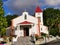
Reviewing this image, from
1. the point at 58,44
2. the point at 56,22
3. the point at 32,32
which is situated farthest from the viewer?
the point at 56,22

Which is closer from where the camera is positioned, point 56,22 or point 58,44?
point 58,44

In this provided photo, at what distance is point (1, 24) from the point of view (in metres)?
37.5

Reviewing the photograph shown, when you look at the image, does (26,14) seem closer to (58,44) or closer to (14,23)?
(14,23)

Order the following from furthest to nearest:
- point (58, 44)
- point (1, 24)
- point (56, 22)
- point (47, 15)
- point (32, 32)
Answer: point (47, 15) → point (56, 22) → point (32, 32) → point (1, 24) → point (58, 44)

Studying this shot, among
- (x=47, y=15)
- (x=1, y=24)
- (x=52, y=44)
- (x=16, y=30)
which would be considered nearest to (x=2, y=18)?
(x=1, y=24)

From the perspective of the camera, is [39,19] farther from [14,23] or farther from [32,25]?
[14,23]

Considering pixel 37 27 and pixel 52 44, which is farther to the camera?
pixel 37 27

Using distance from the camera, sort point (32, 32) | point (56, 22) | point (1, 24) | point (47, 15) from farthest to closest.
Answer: point (47, 15) < point (56, 22) < point (32, 32) < point (1, 24)

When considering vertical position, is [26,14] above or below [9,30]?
above

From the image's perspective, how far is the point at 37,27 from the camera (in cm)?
6819

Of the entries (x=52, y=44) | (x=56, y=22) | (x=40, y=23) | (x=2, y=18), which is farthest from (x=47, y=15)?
(x=52, y=44)

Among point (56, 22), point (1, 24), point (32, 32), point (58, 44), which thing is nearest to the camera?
point (58, 44)

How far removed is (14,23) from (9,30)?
3.68 m

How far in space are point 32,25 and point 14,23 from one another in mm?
4878
